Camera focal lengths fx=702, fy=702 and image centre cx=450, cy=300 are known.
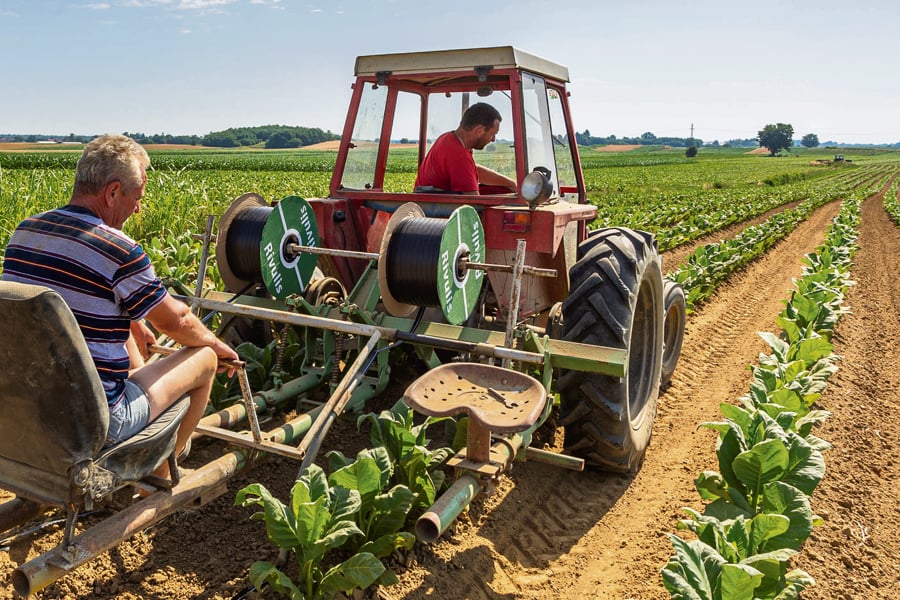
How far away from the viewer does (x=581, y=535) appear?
11.7 feet

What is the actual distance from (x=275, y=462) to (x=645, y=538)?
2.01 meters

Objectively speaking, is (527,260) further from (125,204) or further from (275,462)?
(125,204)

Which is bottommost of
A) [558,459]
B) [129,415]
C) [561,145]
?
[558,459]

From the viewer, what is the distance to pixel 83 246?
87.5 inches

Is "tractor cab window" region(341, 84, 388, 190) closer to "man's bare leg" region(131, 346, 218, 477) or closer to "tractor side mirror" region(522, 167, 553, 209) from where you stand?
"tractor side mirror" region(522, 167, 553, 209)

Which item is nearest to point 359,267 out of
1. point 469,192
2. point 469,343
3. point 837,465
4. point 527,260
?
point 469,192

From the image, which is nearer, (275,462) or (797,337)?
(275,462)

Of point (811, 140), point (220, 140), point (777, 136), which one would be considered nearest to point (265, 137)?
point (220, 140)

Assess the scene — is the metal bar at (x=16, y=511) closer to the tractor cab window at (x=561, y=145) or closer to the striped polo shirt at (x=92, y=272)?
the striped polo shirt at (x=92, y=272)

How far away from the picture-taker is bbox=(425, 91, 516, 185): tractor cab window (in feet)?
14.8

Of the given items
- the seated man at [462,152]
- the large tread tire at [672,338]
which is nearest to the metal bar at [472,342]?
the seated man at [462,152]

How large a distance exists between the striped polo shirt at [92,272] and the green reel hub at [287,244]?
1568 millimetres

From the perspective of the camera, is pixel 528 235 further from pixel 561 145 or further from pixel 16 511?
pixel 16 511

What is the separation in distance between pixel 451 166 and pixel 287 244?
1.12m
